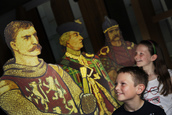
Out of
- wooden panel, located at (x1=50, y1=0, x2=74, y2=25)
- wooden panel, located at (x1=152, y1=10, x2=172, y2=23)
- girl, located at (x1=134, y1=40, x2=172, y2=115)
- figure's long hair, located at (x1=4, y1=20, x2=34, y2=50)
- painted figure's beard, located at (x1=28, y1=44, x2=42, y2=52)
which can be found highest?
wooden panel, located at (x1=50, y1=0, x2=74, y2=25)

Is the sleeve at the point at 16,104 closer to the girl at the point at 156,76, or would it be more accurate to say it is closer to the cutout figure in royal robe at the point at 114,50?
the girl at the point at 156,76

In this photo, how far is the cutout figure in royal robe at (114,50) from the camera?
11.7 ft

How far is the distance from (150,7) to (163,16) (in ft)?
0.98

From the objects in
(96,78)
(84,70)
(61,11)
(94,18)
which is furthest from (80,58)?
(94,18)

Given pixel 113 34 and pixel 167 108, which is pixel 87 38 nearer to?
pixel 113 34

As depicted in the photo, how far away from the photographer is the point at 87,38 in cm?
346

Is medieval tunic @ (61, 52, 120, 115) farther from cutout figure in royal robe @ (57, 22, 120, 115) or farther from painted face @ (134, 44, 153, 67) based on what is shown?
painted face @ (134, 44, 153, 67)

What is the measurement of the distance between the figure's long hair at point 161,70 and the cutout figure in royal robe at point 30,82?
0.96 meters

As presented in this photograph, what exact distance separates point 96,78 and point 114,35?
105 cm

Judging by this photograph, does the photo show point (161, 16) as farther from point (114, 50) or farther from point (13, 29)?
point (13, 29)

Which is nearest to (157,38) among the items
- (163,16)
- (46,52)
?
(163,16)

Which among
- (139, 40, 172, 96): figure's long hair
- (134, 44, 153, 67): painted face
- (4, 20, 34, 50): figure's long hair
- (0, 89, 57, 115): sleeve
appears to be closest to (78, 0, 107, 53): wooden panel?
(134, 44, 153, 67): painted face

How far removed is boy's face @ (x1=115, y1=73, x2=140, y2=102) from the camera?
2.07m

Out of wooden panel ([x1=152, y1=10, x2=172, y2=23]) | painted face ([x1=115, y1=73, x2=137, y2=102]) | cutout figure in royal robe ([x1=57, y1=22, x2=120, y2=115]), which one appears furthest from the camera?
wooden panel ([x1=152, y1=10, x2=172, y2=23])
